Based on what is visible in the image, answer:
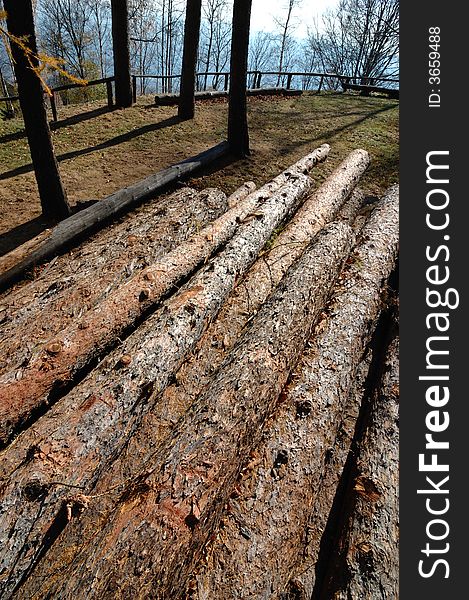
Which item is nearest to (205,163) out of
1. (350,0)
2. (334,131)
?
(334,131)

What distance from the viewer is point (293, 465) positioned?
266 cm

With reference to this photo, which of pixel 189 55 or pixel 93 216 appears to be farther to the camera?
pixel 189 55

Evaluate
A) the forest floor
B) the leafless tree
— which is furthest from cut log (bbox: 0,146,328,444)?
the leafless tree

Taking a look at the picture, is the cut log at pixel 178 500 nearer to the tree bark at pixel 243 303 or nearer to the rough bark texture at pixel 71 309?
the tree bark at pixel 243 303

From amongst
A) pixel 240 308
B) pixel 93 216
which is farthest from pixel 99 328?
pixel 93 216

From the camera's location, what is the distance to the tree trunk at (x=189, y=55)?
1098cm

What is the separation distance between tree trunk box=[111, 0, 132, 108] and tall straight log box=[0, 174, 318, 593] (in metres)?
11.8

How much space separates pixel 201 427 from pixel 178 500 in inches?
20.3

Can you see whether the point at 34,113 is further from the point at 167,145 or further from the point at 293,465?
the point at 293,465

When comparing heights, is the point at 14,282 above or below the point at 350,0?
below

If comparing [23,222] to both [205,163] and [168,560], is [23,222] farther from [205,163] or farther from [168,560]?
[168,560]

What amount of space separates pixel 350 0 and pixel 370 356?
45.4 meters

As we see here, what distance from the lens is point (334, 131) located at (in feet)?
39.9

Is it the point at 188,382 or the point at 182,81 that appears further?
the point at 182,81
